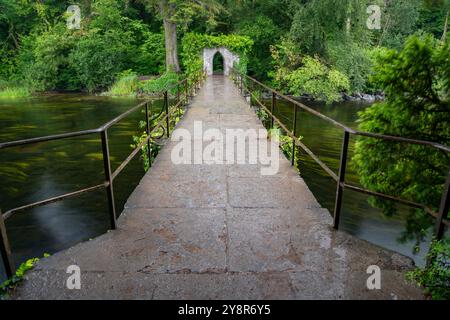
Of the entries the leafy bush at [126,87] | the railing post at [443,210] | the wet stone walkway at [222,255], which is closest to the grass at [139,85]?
the leafy bush at [126,87]

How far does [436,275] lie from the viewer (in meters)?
2.80

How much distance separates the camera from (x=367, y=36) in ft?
93.1

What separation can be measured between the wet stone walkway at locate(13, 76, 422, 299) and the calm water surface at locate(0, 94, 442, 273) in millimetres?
4431

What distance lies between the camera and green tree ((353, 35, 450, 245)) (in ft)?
15.4

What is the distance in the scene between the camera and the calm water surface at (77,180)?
8.73m

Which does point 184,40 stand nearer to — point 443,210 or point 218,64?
point 218,64

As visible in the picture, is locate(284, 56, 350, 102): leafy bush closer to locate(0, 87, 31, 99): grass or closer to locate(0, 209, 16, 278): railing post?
locate(0, 87, 31, 99): grass

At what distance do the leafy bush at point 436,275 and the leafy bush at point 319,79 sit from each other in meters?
24.6

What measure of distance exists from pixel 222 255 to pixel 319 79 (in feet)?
84.3

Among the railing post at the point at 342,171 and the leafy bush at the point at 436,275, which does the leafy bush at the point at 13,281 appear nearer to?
the railing post at the point at 342,171

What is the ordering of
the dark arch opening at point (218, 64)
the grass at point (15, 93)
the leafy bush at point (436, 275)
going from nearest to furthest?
the leafy bush at point (436, 275), the grass at point (15, 93), the dark arch opening at point (218, 64)

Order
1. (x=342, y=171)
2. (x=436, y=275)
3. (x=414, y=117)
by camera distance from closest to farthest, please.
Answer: (x=436, y=275) < (x=342, y=171) < (x=414, y=117)

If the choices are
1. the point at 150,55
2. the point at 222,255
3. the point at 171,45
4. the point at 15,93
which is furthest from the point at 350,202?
the point at 15,93

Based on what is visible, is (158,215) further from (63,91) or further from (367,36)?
(63,91)
